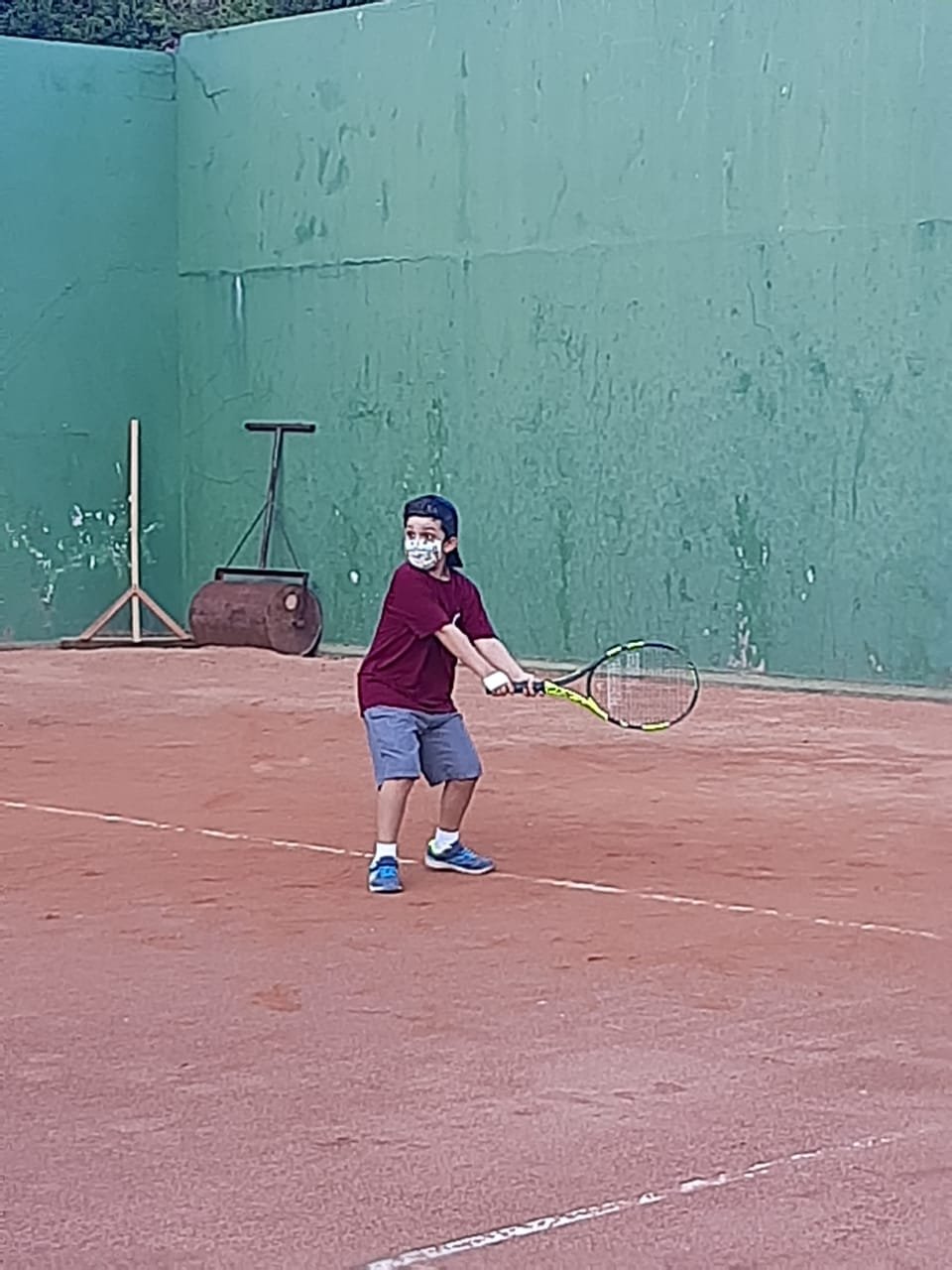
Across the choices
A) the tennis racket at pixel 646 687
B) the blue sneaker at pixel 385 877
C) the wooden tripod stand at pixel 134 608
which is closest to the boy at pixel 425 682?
the blue sneaker at pixel 385 877

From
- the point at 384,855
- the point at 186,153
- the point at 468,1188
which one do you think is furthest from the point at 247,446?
the point at 468,1188

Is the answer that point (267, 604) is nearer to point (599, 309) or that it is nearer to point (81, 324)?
point (81, 324)

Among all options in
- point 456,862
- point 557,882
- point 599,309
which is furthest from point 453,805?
point 599,309

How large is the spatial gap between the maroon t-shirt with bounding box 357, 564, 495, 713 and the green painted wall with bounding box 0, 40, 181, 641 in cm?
1301

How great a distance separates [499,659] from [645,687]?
164 cm

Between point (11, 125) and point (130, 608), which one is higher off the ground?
point (11, 125)

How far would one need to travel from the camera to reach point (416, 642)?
8805 millimetres

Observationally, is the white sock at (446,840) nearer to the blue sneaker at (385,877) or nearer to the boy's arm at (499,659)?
the blue sneaker at (385,877)

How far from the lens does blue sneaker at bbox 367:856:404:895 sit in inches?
334

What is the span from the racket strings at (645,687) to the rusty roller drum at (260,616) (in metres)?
10.2

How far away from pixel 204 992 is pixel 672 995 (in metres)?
1.37

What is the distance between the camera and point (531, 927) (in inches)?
309

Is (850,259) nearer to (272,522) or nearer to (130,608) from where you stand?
(272,522)

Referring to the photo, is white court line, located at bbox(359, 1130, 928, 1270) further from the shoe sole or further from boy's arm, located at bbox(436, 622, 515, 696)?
the shoe sole
